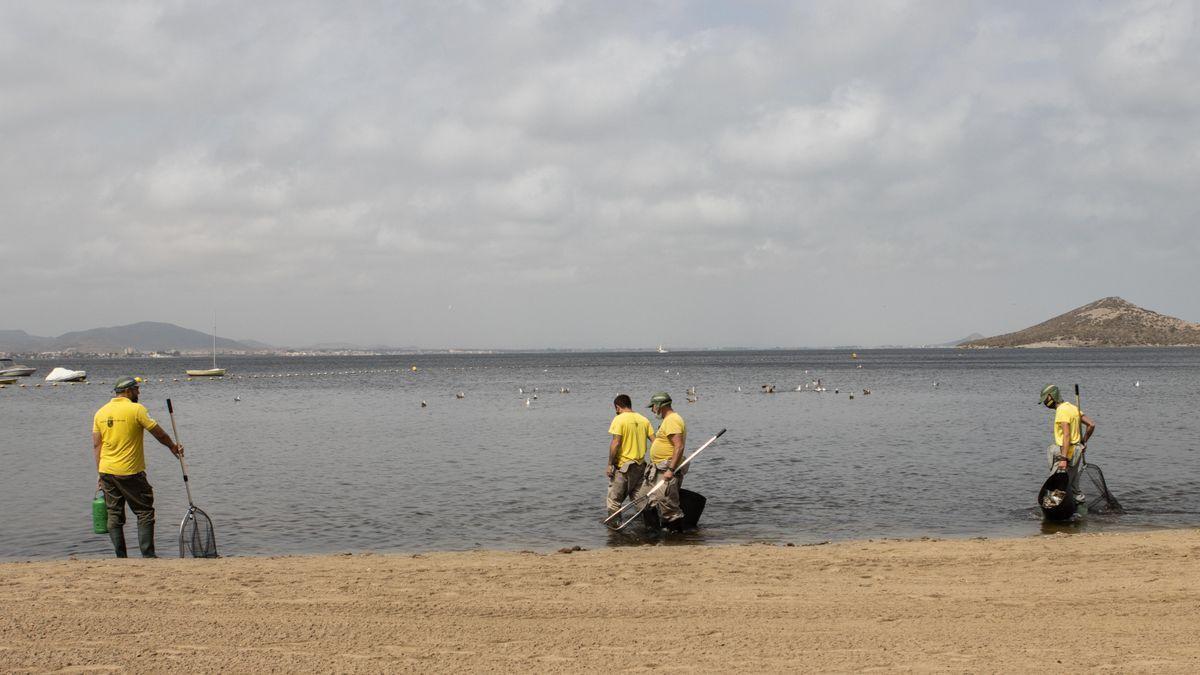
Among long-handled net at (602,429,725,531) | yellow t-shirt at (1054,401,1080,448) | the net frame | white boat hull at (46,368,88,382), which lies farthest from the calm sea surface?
white boat hull at (46,368,88,382)

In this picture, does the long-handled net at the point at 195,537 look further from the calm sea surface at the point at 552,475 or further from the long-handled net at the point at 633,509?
the long-handled net at the point at 633,509

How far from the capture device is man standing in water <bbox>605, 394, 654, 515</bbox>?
45.2 ft

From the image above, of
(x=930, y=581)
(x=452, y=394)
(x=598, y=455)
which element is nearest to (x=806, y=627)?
(x=930, y=581)

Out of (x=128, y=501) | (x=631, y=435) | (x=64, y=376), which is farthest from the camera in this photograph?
(x=64, y=376)

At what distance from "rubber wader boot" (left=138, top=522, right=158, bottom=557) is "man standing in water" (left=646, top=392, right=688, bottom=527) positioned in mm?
6266

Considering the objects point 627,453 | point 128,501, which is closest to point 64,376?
point 128,501

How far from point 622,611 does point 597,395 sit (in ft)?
167

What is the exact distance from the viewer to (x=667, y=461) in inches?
541

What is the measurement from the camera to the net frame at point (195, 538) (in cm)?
1218

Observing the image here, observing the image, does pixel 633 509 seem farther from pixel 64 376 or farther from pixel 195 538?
pixel 64 376

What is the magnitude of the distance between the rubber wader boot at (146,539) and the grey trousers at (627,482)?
19.4 ft

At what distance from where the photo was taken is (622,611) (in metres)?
8.42

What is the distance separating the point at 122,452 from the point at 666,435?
6.73m

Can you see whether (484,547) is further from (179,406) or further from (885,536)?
(179,406)
